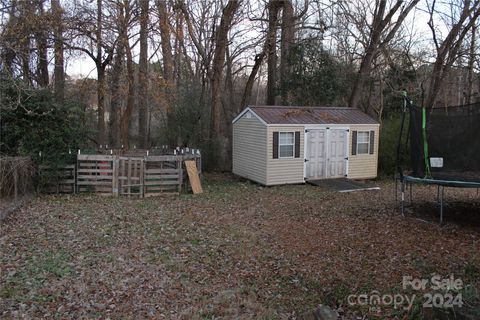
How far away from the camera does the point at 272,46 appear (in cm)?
1806

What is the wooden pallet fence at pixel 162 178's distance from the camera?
1199 cm

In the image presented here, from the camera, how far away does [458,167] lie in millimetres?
8586

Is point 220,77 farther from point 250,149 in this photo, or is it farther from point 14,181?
point 14,181

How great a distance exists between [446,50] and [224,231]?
12934mm

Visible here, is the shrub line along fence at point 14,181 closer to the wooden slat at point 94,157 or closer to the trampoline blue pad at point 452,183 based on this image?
the wooden slat at point 94,157

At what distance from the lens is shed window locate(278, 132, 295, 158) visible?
13734 millimetres

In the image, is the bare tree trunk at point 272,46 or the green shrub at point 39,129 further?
the bare tree trunk at point 272,46

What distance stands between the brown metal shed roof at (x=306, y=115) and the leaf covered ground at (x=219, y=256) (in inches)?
167

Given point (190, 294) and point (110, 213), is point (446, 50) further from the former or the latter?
point (190, 294)

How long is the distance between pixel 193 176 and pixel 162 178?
3.14 feet

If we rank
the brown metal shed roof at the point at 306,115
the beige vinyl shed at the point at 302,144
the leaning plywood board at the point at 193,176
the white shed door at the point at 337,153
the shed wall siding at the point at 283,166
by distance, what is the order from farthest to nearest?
the white shed door at the point at 337,153 < the brown metal shed roof at the point at 306,115 < the beige vinyl shed at the point at 302,144 < the shed wall siding at the point at 283,166 < the leaning plywood board at the point at 193,176

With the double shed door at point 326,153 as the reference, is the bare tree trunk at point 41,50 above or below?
above

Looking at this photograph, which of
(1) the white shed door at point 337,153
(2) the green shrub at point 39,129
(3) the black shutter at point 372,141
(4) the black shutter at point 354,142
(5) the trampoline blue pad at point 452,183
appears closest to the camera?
(5) the trampoline blue pad at point 452,183

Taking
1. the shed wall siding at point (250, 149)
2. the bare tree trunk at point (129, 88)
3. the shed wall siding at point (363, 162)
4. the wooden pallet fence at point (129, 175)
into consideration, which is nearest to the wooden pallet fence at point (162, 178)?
the wooden pallet fence at point (129, 175)
